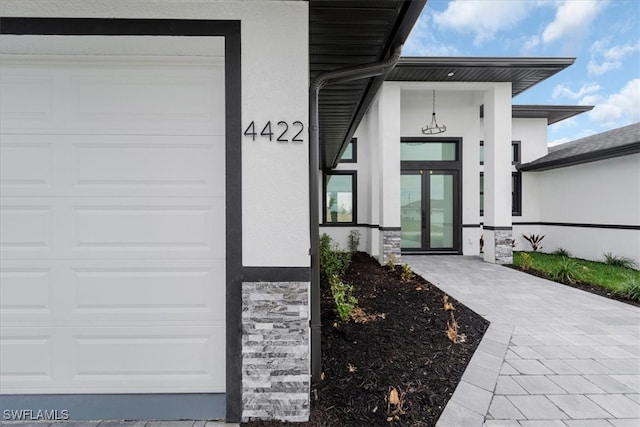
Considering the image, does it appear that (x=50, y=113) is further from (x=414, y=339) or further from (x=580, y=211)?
(x=580, y=211)

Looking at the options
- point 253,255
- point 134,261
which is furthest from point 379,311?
point 134,261

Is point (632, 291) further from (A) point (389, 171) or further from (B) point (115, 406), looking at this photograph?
(B) point (115, 406)

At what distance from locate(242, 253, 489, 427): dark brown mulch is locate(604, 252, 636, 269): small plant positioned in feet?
19.0

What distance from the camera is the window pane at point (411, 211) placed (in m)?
8.69

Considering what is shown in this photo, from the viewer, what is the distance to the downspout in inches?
90.4

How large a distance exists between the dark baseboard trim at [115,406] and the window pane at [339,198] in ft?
25.7

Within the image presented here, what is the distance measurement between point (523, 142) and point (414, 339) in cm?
982

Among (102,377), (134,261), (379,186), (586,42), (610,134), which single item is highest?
(586,42)

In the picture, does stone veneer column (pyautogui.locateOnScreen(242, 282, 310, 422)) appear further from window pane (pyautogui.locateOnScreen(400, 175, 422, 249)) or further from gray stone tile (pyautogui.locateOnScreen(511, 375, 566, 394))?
window pane (pyautogui.locateOnScreen(400, 175, 422, 249))

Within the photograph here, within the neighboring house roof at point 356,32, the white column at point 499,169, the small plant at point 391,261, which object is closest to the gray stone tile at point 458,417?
the neighboring house roof at point 356,32

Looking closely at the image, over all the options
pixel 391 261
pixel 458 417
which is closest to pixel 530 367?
pixel 458 417

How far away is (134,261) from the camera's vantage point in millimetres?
2076

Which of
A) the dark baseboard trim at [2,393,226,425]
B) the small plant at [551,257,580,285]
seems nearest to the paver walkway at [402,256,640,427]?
the small plant at [551,257,580,285]

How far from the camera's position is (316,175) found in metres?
2.33
